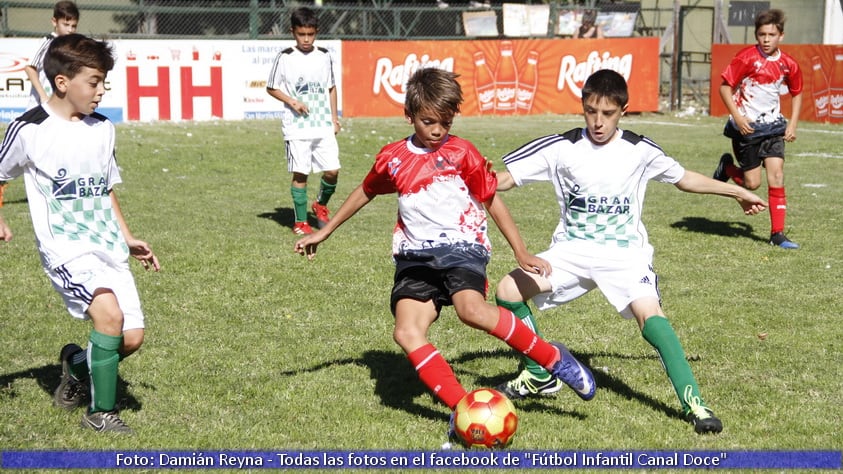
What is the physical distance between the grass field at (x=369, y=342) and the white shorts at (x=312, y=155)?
0.70m

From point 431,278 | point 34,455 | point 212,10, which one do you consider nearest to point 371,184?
point 431,278

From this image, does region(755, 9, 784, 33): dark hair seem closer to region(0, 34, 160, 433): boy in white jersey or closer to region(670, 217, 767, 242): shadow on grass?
region(670, 217, 767, 242): shadow on grass

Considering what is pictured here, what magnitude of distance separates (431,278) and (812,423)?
1.99 metres

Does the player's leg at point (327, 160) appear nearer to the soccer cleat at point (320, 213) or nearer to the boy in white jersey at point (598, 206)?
the soccer cleat at point (320, 213)

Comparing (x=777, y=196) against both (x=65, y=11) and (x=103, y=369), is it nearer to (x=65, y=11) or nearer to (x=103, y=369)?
(x=65, y=11)

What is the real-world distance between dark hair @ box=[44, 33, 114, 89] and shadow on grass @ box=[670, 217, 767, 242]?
24.1ft

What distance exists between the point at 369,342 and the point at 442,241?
1801mm

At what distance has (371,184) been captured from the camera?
5.24 metres

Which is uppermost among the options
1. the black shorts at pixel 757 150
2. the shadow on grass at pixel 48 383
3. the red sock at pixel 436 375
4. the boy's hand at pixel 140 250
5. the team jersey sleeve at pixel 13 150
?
the team jersey sleeve at pixel 13 150

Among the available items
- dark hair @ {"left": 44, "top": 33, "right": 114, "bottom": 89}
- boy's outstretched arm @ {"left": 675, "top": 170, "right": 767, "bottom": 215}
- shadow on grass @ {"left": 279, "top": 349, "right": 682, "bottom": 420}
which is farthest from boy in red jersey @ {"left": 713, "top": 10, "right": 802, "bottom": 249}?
dark hair @ {"left": 44, "top": 33, "right": 114, "bottom": 89}

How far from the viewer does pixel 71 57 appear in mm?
4801

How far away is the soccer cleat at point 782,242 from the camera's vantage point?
985cm

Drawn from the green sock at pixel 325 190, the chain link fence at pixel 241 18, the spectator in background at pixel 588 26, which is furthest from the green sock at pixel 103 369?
the spectator in background at pixel 588 26

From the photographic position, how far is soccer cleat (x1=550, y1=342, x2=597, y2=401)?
5.00m
